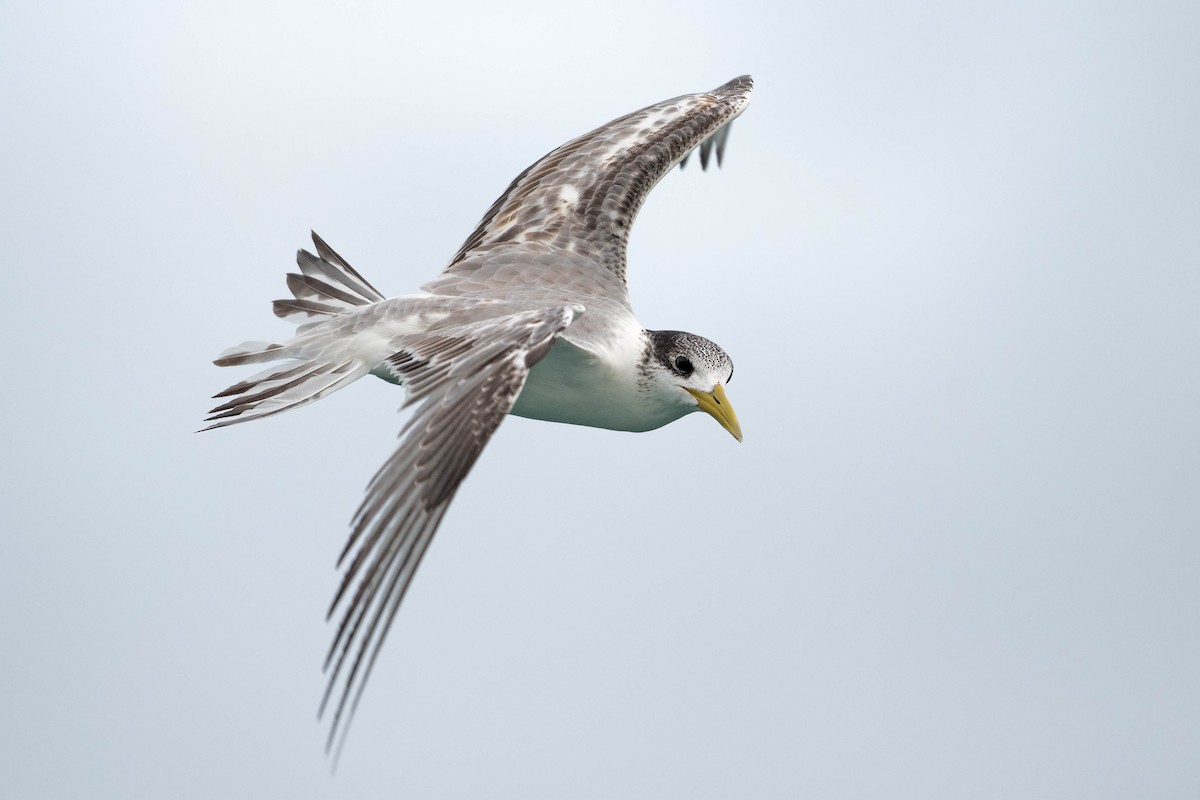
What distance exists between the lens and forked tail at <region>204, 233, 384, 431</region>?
1071 cm

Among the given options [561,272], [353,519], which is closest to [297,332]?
[561,272]

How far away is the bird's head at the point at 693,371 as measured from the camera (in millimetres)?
11344

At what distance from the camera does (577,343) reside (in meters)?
10.7

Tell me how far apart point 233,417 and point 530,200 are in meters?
4.13

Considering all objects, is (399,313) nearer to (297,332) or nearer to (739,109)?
(297,332)

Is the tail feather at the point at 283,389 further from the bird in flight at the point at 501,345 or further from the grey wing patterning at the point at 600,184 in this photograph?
the grey wing patterning at the point at 600,184

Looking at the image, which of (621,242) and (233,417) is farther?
(621,242)

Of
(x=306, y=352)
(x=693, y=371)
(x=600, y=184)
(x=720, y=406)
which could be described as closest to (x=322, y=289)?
(x=306, y=352)

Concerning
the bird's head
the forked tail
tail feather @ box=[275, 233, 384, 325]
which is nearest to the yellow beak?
the bird's head

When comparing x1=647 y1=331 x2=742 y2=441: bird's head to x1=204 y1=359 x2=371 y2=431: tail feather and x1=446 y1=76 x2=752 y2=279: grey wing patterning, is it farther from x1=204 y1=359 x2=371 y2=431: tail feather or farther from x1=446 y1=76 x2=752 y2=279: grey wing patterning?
x1=204 y1=359 x2=371 y2=431: tail feather

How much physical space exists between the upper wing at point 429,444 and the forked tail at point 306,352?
929 mm

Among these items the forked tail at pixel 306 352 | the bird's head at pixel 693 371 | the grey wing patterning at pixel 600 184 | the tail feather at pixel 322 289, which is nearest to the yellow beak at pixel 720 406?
the bird's head at pixel 693 371

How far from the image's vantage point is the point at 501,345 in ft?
31.2

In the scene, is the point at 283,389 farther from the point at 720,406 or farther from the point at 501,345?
the point at 720,406
